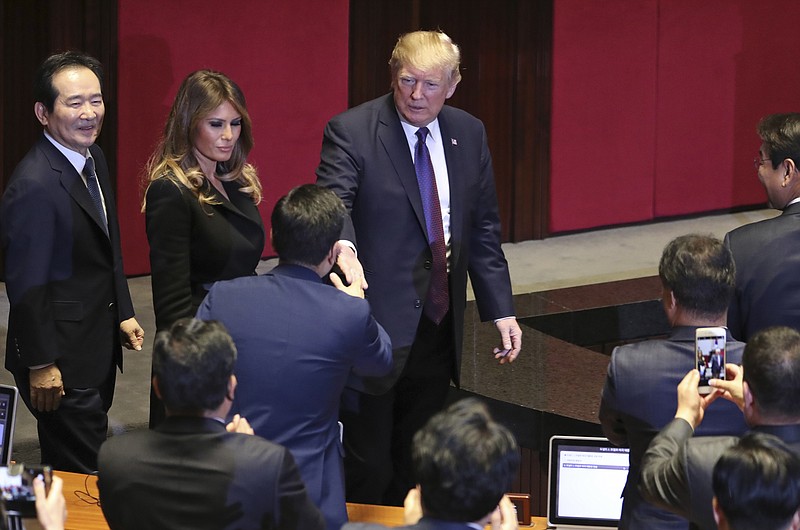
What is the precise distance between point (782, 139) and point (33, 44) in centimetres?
403

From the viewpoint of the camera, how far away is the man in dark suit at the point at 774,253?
3.62 meters

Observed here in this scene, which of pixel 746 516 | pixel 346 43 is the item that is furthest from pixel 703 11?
pixel 746 516

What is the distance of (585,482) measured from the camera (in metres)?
3.28

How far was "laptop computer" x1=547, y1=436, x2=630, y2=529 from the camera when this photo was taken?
3.28 m

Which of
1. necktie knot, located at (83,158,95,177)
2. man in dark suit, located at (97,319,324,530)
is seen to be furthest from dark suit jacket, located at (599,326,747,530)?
necktie knot, located at (83,158,95,177)

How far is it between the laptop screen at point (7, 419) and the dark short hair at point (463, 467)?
4.72 feet

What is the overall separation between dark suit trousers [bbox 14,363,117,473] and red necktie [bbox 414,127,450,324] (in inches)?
39.6

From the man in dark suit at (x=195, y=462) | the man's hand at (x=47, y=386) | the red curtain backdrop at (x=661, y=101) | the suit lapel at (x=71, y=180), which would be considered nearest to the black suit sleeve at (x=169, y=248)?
the suit lapel at (x=71, y=180)

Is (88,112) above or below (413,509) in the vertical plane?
above

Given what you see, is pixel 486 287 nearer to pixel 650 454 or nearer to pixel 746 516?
pixel 650 454

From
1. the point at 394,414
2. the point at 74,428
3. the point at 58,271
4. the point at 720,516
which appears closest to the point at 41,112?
the point at 58,271

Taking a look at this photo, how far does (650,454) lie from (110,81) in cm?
461

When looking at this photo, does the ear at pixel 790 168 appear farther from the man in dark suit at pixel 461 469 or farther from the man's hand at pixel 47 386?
the man's hand at pixel 47 386

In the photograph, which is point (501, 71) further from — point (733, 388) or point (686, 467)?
point (686, 467)
